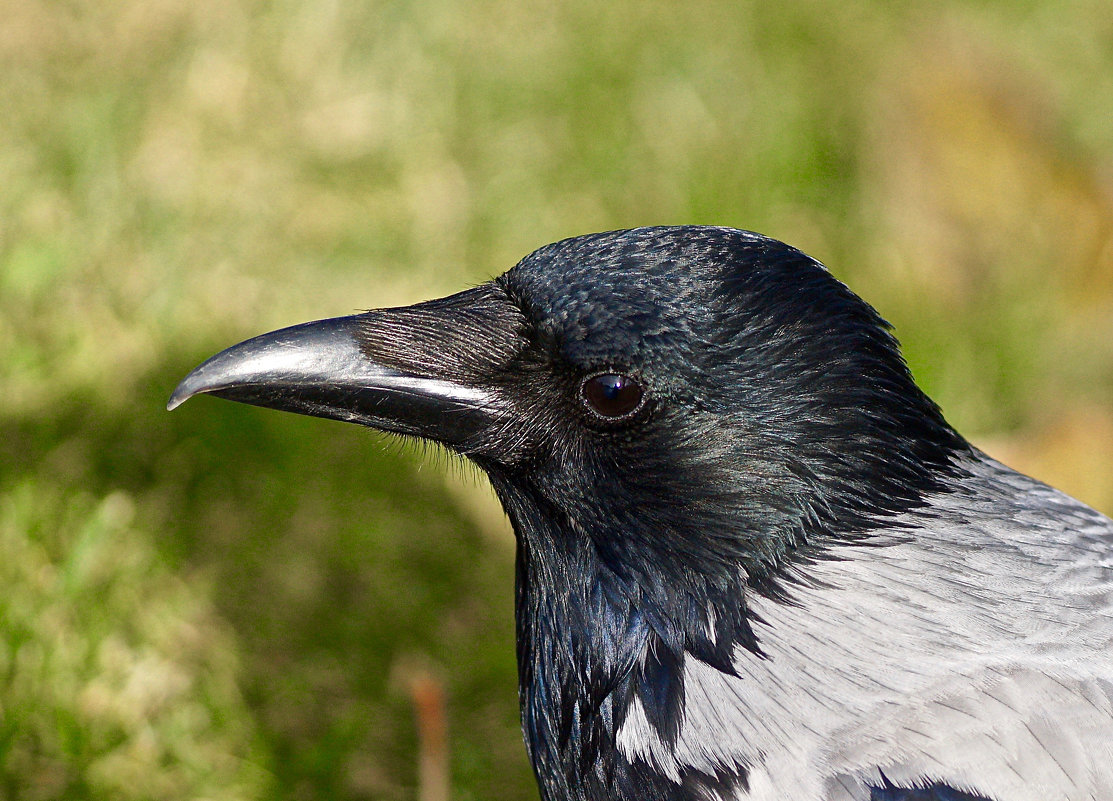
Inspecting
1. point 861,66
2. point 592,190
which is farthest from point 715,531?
point 861,66

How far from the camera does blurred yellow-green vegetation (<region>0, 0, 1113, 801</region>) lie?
4188mm

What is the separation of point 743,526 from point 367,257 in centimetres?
360

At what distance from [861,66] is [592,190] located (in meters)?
2.32

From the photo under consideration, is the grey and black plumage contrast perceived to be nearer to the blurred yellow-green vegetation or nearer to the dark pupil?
the dark pupil

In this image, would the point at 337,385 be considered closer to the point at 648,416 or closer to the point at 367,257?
the point at 648,416

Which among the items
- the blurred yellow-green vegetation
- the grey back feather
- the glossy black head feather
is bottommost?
the grey back feather

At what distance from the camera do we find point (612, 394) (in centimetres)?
271

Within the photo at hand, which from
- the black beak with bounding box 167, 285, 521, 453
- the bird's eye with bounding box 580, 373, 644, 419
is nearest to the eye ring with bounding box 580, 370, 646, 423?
the bird's eye with bounding box 580, 373, 644, 419

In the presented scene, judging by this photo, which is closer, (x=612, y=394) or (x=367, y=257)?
(x=612, y=394)

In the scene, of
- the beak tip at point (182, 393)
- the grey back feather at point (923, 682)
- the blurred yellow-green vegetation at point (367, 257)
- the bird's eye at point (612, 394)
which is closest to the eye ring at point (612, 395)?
the bird's eye at point (612, 394)

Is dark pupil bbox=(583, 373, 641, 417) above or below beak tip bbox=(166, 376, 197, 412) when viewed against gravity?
below

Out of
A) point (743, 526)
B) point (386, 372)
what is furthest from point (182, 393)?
point (743, 526)

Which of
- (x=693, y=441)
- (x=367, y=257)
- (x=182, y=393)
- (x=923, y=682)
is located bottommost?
(x=923, y=682)

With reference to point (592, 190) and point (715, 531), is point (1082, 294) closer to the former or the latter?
point (592, 190)
